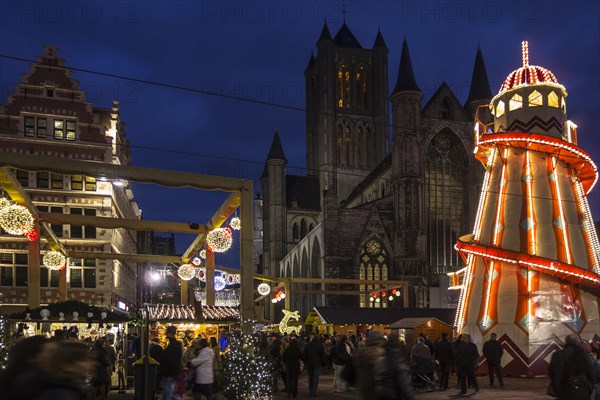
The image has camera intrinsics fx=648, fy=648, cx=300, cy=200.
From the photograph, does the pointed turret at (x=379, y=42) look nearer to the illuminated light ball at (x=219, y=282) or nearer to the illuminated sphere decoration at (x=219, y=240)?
the illuminated light ball at (x=219, y=282)

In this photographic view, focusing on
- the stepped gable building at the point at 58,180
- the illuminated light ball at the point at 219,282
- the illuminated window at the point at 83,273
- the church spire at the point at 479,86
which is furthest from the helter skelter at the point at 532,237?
the church spire at the point at 479,86

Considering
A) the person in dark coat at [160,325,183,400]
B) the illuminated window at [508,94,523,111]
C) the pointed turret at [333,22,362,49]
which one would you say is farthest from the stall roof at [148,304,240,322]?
the pointed turret at [333,22,362,49]

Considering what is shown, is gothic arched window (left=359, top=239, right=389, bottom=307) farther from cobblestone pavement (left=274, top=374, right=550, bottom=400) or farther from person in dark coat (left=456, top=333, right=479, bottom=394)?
person in dark coat (left=456, top=333, right=479, bottom=394)

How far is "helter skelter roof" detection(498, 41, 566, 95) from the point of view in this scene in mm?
22125

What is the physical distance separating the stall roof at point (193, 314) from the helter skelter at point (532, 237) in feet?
25.8

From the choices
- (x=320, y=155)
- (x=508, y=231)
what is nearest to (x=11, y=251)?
(x=508, y=231)

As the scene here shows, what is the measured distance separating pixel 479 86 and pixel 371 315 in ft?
79.0

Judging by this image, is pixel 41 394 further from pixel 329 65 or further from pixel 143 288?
pixel 329 65

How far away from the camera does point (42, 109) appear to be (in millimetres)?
31266

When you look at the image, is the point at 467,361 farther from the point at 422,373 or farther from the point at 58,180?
the point at 58,180

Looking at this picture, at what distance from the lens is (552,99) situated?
72.2 ft

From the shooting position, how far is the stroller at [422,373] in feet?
52.6

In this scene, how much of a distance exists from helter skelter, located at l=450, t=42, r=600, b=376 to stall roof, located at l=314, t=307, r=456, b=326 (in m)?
10.9

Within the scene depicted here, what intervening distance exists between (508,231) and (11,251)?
22499 mm
